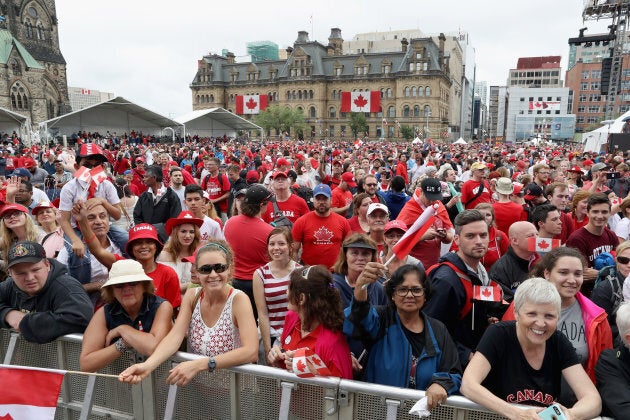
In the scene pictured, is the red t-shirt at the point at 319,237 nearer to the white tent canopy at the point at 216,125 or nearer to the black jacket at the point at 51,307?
the black jacket at the point at 51,307

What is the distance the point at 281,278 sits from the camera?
3.65m

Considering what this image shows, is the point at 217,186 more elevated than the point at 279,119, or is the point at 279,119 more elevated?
the point at 279,119

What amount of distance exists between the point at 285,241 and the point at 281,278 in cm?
33

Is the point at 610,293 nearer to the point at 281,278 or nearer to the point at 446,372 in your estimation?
the point at 446,372

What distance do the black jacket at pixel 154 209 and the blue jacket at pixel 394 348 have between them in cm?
441

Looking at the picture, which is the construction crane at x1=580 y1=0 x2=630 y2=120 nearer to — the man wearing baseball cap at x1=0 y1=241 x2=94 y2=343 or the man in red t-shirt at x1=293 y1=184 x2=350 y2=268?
the man in red t-shirt at x1=293 y1=184 x2=350 y2=268

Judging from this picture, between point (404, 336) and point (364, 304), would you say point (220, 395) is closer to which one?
point (364, 304)

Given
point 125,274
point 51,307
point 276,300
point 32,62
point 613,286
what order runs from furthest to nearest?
point 32,62 < point 276,300 < point 613,286 < point 51,307 < point 125,274

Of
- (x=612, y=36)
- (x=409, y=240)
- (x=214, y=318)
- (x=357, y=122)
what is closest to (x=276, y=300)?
(x=214, y=318)

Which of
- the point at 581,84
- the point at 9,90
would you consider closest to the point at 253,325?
the point at 9,90

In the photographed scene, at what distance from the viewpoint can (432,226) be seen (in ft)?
14.5

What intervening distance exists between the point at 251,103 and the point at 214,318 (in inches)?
3184

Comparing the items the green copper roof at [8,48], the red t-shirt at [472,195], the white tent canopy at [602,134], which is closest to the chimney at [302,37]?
the green copper roof at [8,48]

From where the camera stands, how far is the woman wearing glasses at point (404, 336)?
2.43 meters
